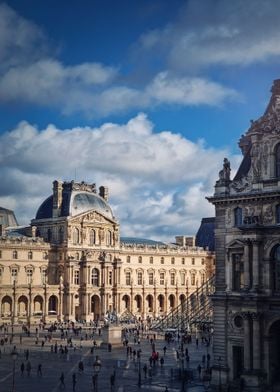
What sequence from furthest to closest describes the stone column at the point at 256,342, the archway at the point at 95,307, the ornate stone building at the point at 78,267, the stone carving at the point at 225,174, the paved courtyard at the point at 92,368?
1. the archway at the point at 95,307
2. the ornate stone building at the point at 78,267
3. the stone carving at the point at 225,174
4. the paved courtyard at the point at 92,368
5. the stone column at the point at 256,342

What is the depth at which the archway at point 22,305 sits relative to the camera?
10494 cm

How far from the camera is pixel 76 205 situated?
114 meters

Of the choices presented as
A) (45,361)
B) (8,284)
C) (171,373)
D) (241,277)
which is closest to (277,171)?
(241,277)

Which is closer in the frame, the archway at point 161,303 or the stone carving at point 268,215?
the stone carving at point 268,215

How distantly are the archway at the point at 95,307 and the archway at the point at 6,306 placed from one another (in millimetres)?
16015

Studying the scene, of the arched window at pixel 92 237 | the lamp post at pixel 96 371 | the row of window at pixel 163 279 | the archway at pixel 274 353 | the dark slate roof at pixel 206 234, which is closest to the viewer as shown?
the lamp post at pixel 96 371

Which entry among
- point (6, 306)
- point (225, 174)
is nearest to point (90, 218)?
point (6, 306)

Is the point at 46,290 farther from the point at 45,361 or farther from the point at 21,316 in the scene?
the point at 45,361

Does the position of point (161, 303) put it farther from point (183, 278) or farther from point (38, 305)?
point (38, 305)

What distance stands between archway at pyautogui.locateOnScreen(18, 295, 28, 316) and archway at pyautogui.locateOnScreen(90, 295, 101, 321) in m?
13.0

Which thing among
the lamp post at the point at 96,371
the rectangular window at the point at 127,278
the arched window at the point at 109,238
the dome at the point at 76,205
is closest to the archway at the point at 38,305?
the dome at the point at 76,205

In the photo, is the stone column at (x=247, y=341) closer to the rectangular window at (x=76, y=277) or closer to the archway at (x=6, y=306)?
the archway at (x=6, y=306)

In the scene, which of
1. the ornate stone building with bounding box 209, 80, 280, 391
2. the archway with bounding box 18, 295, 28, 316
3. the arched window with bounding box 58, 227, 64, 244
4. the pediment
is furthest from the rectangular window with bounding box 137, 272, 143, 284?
the ornate stone building with bounding box 209, 80, 280, 391

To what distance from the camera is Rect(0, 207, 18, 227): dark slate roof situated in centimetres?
12741
